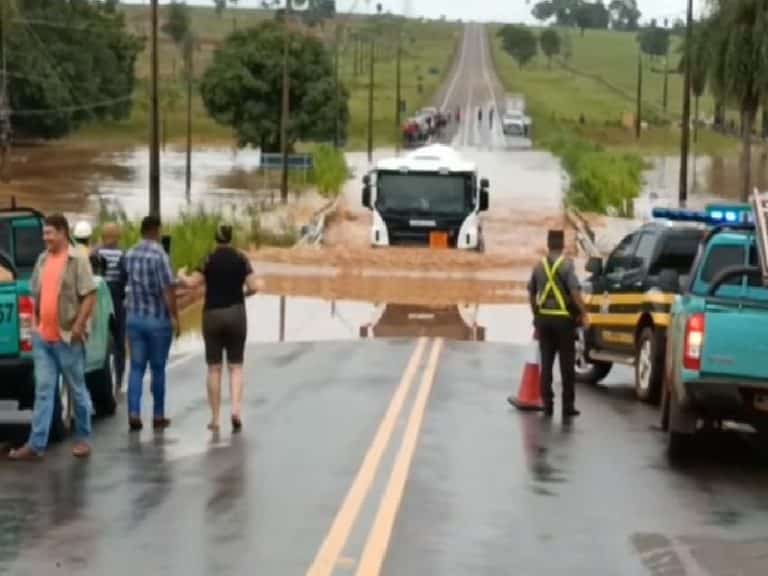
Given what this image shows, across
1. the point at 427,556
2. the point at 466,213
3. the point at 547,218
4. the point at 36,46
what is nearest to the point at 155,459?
the point at 427,556

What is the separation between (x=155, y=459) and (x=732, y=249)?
5.83m

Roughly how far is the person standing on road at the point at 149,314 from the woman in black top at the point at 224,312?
341 mm

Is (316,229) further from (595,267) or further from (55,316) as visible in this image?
(55,316)

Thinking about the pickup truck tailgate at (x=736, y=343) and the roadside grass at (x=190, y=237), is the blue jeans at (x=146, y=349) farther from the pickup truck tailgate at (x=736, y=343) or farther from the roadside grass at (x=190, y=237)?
the roadside grass at (x=190, y=237)

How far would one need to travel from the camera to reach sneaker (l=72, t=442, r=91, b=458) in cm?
1388

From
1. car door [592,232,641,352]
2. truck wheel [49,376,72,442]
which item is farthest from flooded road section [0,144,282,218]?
truck wheel [49,376,72,442]

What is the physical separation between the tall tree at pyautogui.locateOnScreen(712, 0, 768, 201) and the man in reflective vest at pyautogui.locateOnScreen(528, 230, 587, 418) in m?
26.0

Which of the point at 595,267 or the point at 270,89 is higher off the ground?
the point at 595,267

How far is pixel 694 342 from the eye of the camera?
45.4 feet

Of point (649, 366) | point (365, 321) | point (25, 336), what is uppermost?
point (25, 336)

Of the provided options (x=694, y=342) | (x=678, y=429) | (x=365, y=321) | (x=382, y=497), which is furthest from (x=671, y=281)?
(x=365, y=321)

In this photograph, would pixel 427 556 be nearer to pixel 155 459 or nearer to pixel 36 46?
pixel 155 459

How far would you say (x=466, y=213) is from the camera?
149 feet

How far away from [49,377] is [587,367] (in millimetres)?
10221
